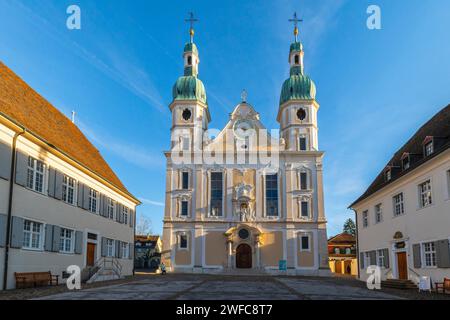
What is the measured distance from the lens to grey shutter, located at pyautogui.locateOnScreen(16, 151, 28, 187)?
17.8m

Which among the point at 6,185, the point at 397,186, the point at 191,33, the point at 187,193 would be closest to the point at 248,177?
the point at 187,193

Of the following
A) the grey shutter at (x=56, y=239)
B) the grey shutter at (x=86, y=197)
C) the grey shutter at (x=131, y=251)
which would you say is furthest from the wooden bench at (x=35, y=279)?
the grey shutter at (x=131, y=251)

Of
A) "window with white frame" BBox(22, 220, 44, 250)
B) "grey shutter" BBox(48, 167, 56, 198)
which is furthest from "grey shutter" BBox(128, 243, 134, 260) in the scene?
"window with white frame" BBox(22, 220, 44, 250)

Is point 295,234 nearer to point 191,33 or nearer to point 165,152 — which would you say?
point 165,152

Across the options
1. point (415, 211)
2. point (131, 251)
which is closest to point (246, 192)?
point (131, 251)

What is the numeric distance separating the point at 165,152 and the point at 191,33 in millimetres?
14397

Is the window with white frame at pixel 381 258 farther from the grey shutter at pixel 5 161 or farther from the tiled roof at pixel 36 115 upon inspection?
the grey shutter at pixel 5 161

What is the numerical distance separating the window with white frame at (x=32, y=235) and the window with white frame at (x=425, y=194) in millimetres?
16563

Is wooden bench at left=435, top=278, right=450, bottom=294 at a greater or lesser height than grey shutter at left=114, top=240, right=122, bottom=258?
lesser

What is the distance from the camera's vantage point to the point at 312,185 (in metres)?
44.4

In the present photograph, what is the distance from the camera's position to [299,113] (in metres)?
46.5

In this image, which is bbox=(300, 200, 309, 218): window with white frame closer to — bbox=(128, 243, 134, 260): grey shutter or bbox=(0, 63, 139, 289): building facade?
bbox=(128, 243, 134, 260): grey shutter

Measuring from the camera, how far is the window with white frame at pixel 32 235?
18672 millimetres

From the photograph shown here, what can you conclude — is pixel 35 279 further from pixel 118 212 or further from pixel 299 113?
pixel 299 113
